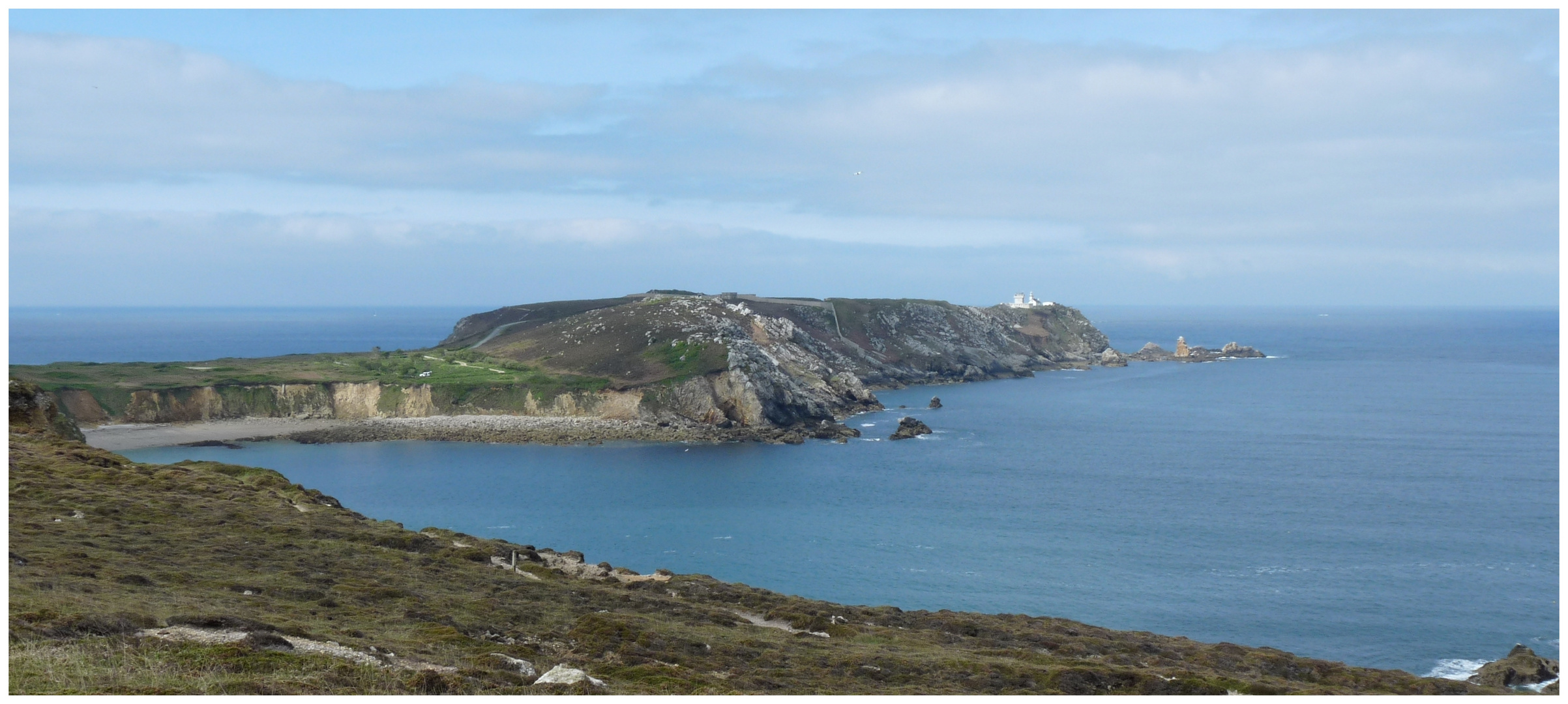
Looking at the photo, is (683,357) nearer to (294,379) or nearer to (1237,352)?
(294,379)

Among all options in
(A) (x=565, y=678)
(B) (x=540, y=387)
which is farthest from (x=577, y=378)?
(A) (x=565, y=678)

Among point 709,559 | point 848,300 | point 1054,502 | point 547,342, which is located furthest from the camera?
point 848,300

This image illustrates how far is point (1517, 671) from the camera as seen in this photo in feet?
101

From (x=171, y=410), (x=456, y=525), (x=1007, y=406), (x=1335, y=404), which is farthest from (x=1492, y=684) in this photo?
(x=171, y=410)

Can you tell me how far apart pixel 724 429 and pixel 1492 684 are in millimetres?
63026

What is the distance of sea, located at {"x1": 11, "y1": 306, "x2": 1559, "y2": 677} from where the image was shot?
130 ft

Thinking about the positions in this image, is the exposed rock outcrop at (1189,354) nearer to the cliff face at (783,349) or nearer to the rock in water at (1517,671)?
the cliff face at (783,349)

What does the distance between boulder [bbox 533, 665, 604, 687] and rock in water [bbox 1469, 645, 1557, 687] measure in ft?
87.8

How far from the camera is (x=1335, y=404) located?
4151 inches

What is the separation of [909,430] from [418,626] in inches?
2631

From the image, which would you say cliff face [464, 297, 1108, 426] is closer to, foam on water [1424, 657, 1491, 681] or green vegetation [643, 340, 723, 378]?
green vegetation [643, 340, 723, 378]

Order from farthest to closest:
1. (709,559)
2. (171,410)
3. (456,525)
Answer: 1. (171,410)
2. (456,525)
3. (709,559)

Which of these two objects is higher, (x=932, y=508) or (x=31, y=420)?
(x=31, y=420)

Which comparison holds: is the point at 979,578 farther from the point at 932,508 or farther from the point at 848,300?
the point at 848,300
